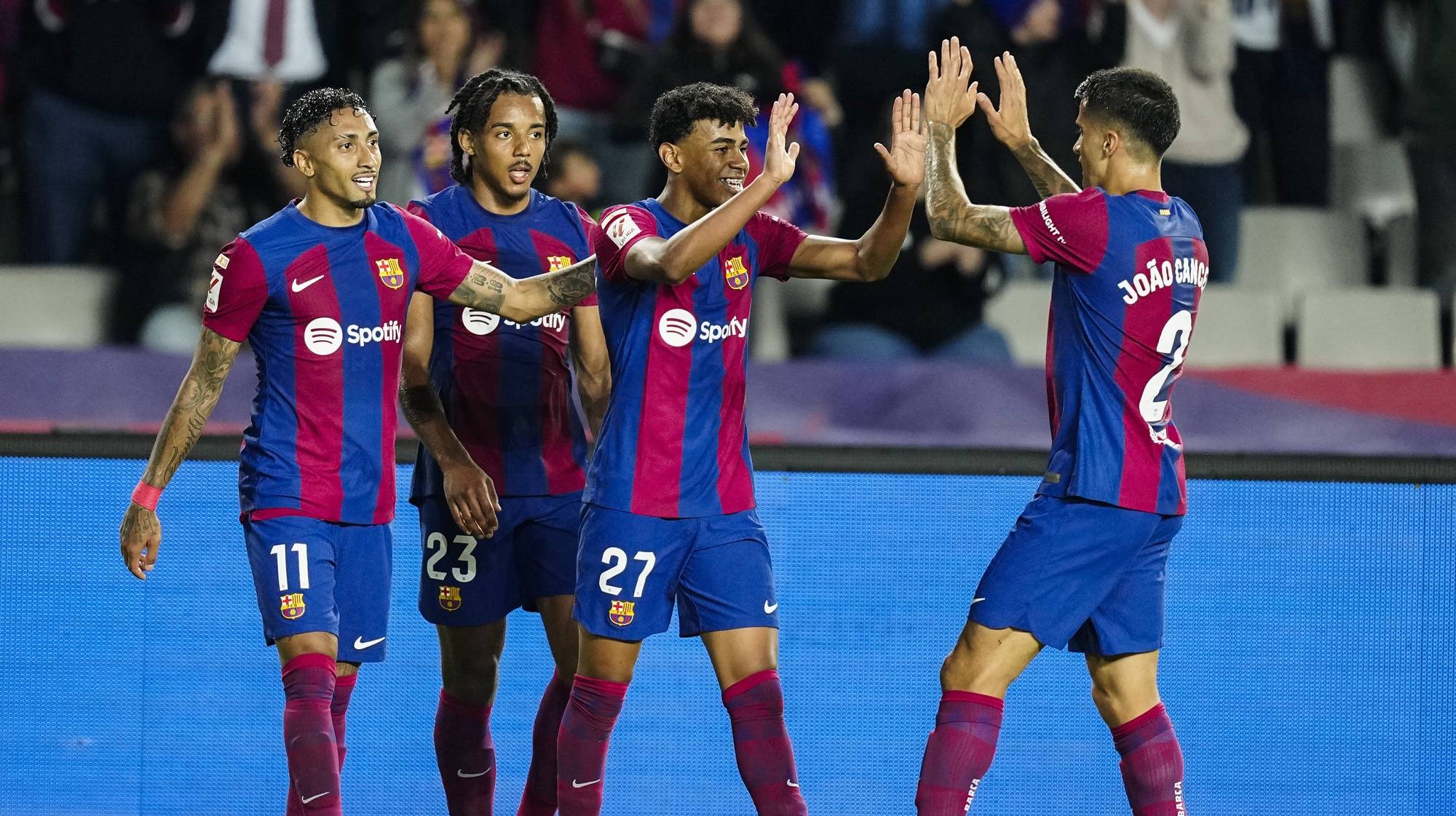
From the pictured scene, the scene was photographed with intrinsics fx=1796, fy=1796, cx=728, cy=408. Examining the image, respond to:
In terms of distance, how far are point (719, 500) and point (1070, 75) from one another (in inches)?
175

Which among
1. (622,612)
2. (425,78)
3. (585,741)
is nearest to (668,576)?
(622,612)

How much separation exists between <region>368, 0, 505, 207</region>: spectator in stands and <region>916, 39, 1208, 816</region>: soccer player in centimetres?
395

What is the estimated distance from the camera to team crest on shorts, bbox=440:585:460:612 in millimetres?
4789

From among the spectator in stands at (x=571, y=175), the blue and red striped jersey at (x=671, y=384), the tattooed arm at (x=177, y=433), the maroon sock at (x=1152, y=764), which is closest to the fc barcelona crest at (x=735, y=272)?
the blue and red striped jersey at (x=671, y=384)

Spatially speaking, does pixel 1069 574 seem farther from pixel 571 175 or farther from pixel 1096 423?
pixel 571 175

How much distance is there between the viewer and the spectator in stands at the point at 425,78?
775 cm

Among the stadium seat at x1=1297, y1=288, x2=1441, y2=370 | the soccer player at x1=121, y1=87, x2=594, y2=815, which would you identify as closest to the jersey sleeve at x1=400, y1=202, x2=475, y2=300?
the soccer player at x1=121, y1=87, x2=594, y2=815

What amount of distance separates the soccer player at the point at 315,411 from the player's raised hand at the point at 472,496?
19cm

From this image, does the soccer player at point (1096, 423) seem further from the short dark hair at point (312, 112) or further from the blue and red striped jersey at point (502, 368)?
the short dark hair at point (312, 112)

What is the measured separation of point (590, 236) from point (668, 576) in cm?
108

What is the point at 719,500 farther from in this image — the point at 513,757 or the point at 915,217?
the point at 915,217

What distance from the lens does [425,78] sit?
7.82 metres

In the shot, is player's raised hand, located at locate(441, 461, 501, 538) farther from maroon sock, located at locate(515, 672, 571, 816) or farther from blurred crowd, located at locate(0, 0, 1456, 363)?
blurred crowd, located at locate(0, 0, 1456, 363)

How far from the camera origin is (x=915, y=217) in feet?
24.4
